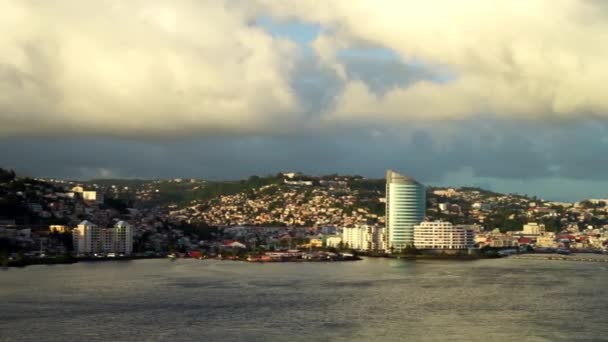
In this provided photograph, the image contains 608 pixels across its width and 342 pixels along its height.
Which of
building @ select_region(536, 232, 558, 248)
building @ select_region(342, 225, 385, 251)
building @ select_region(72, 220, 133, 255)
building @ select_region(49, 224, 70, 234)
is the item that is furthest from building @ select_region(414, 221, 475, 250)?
building @ select_region(49, 224, 70, 234)

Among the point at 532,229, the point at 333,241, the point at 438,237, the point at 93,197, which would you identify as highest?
the point at 93,197

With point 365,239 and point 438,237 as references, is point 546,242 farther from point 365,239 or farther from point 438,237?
point 365,239

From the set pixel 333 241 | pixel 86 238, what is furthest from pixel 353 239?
pixel 86 238

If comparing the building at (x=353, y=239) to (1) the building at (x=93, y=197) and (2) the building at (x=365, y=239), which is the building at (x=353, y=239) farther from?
(1) the building at (x=93, y=197)

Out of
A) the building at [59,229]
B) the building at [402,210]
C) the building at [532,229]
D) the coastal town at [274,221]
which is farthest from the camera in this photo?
the building at [532,229]

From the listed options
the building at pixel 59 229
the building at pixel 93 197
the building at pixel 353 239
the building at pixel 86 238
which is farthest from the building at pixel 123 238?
the building at pixel 353 239

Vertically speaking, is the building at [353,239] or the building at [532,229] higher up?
the building at [532,229]
